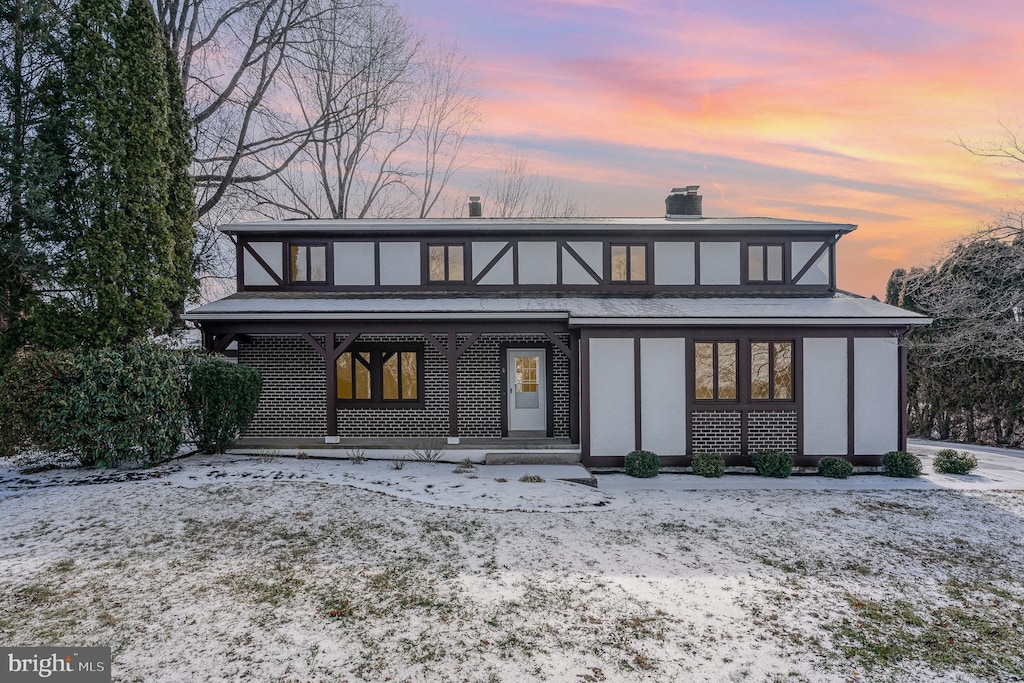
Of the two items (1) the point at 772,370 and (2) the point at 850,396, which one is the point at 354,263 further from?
(2) the point at 850,396

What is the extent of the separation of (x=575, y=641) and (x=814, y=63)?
12194 mm

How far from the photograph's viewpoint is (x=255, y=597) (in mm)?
5137

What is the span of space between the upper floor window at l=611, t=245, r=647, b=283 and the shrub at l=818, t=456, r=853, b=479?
19.5 feet

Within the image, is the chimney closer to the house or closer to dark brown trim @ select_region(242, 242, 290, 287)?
the house

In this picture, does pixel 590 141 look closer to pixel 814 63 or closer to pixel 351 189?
pixel 814 63

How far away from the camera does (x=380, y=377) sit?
12.8 m

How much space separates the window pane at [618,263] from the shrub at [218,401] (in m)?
9.03

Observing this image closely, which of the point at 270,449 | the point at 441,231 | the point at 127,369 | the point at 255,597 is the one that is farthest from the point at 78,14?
the point at 255,597

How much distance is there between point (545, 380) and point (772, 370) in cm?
510

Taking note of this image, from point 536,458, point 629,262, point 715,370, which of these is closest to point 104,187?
point 536,458

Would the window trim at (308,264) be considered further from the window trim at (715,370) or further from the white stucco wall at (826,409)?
the white stucco wall at (826,409)

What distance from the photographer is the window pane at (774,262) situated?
43.7 feet

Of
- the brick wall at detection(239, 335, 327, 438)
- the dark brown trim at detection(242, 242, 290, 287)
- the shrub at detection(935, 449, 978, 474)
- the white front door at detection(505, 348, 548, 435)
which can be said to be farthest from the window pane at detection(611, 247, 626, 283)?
the dark brown trim at detection(242, 242, 290, 287)

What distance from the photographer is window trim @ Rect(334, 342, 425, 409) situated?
12.7 meters
